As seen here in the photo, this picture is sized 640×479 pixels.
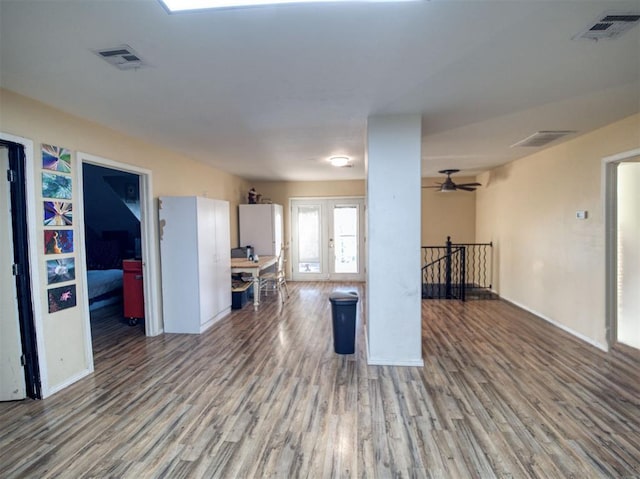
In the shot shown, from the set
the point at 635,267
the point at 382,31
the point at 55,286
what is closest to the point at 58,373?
the point at 55,286

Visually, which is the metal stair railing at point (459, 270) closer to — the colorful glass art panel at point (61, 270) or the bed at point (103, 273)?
the colorful glass art panel at point (61, 270)

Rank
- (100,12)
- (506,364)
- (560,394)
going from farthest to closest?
(506,364)
(560,394)
(100,12)

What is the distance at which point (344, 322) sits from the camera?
3.60 m

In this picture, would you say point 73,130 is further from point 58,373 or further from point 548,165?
point 548,165

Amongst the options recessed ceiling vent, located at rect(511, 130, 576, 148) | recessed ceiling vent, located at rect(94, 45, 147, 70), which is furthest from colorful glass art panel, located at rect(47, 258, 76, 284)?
recessed ceiling vent, located at rect(511, 130, 576, 148)

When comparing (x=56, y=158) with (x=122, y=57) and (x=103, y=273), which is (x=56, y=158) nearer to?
(x=122, y=57)

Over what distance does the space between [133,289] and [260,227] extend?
306 cm

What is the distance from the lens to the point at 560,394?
2725 mm

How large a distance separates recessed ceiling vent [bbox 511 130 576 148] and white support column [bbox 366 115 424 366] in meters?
1.89

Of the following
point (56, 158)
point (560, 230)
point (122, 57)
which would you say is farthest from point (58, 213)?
point (560, 230)

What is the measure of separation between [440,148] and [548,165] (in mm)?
1614

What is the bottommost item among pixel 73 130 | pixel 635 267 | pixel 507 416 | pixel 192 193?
pixel 507 416

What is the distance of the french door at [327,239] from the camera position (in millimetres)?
8109

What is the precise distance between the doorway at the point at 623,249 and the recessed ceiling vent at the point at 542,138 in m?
0.57
